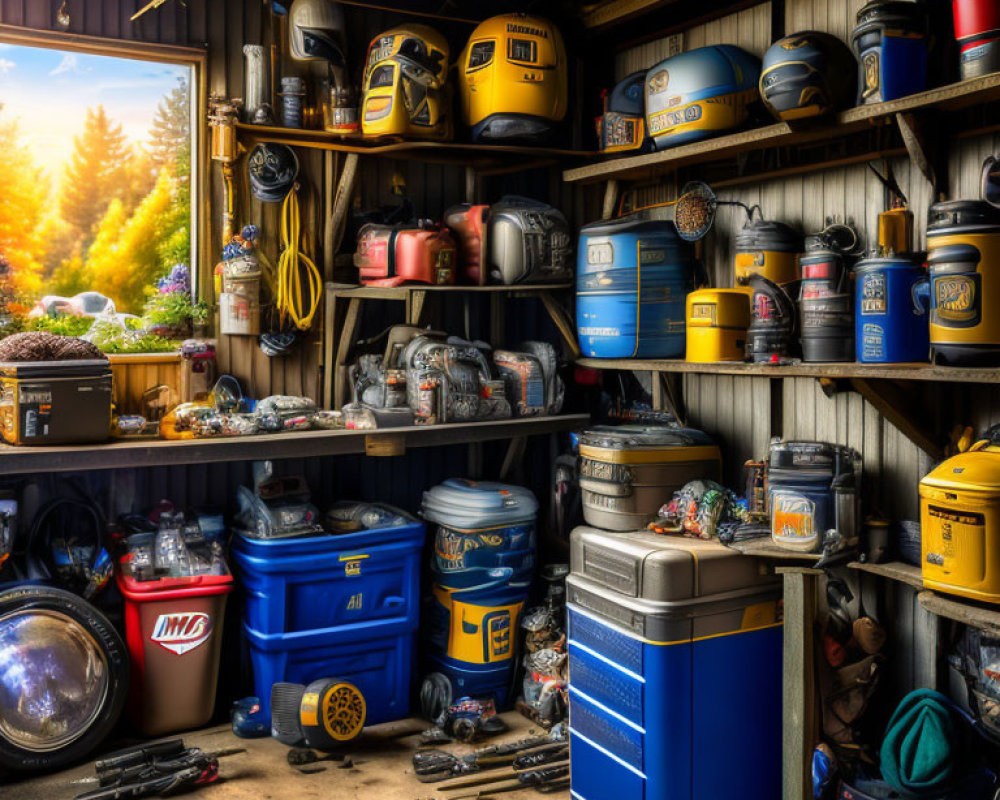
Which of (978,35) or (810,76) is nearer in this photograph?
(978,35)

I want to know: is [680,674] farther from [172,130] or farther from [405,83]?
[172,130]

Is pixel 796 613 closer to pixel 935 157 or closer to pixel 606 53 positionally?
pixel 935 157

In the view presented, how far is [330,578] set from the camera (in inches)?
162

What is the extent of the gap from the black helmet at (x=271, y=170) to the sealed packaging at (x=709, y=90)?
5.73 feet

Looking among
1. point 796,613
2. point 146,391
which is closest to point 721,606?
point 796,613

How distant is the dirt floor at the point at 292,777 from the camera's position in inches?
139

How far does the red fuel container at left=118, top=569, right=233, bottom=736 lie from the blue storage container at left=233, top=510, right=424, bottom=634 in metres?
0.17

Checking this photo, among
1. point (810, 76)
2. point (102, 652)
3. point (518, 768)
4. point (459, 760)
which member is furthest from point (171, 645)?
point (810, 76)

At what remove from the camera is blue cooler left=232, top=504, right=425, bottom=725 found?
402cm

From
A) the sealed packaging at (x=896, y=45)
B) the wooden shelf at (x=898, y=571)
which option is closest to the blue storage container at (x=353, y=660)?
the wooden shelf at (x=898, y=571)

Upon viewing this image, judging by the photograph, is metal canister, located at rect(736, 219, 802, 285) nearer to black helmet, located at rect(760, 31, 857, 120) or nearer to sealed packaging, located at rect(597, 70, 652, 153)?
black helmet, located at rect(760, 31, 857, 120)

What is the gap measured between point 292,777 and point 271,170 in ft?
8.30

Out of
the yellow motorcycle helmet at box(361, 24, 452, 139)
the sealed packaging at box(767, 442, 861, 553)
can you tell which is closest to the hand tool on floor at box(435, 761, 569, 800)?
the sealed packaging at box(767, 442, 861, 553)

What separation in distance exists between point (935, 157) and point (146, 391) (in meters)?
3.18
